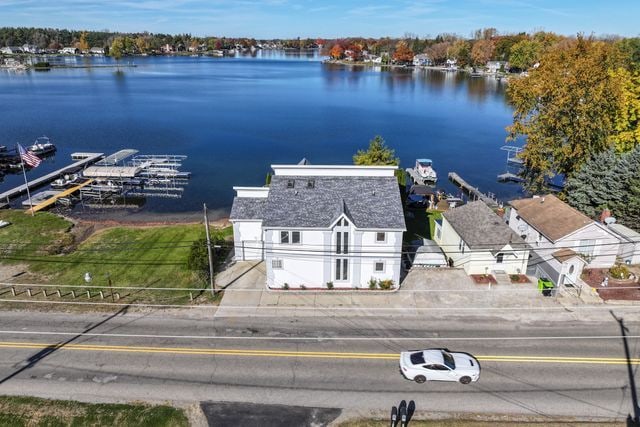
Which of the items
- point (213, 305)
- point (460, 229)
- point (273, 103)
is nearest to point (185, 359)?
point (213, 305)

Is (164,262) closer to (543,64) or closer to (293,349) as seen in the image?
(293,349)

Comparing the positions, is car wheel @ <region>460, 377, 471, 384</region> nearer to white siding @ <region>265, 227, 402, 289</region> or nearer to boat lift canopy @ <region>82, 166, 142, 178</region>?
white siding @ <region>265, 227, 402, 289</region>

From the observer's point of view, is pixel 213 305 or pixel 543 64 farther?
pixel 543 64

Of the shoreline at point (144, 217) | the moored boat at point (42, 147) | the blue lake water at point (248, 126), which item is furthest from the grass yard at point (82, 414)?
the moored boat at point (42, 147)

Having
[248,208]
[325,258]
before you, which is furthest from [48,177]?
[325,258]

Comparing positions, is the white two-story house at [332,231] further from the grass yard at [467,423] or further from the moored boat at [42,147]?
the moored boat at [42,147]

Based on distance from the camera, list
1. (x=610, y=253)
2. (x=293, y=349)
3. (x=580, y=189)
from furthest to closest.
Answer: (x=580, y=189)
(x=610, y=253)
(x=293, y=349)

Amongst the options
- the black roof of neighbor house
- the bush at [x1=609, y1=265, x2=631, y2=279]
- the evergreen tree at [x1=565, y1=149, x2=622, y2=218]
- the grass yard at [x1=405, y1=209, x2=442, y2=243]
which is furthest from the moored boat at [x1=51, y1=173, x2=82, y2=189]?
the bush at [x1=609, y1=265, x2=631, y2=279]
